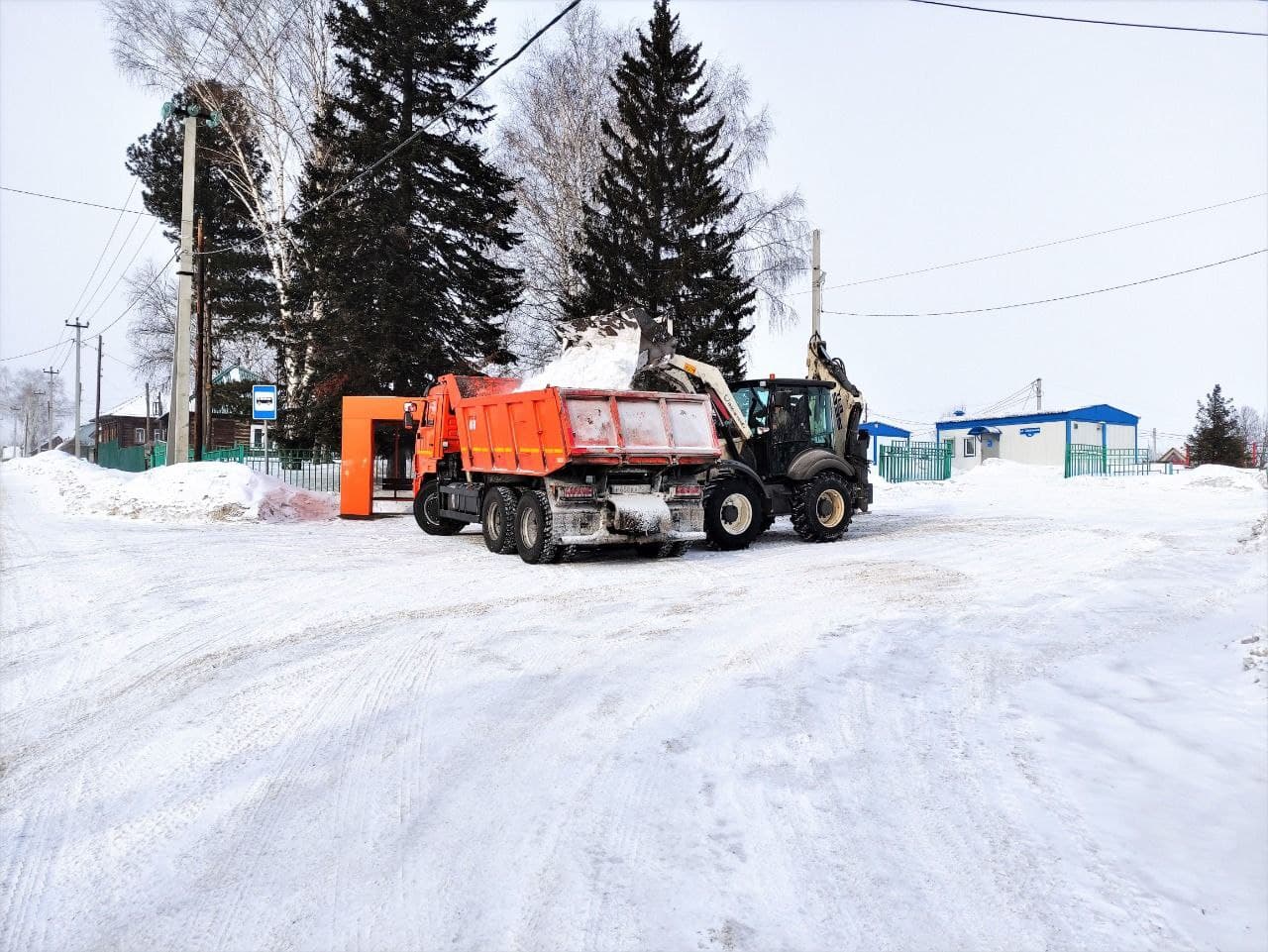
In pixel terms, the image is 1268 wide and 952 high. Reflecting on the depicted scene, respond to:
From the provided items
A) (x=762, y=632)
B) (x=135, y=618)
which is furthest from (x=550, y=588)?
(x=135, y=618)

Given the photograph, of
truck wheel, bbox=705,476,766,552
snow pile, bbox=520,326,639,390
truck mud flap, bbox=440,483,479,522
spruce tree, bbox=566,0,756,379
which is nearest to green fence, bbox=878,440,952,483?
spruce tree, bbox=566,0,756,379

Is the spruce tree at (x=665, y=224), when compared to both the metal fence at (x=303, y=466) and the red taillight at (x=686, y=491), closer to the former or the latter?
the metal fence at (x=303, y=466)

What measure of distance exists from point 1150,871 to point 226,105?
3064 cm

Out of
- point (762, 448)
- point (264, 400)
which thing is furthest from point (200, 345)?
point (762, 448)

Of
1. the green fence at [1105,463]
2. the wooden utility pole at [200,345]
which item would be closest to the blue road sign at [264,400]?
the wooden utility pole at [200,345]

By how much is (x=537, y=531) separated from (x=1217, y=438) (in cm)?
4067

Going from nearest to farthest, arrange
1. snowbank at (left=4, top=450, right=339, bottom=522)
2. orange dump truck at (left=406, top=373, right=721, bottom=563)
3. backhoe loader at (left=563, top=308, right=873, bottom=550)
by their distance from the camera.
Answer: orange dump truck at (left=406, top=373, right=721, bottom=563) → backhoe loader at (left=563, top=308, right=873, bottom=550) → snowbank at (left=4, top=450, right=339, bottom=522)

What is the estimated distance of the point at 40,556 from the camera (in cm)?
1030

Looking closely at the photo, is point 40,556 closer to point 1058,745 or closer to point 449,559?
point 449,559

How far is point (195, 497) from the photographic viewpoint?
15852 millimetres

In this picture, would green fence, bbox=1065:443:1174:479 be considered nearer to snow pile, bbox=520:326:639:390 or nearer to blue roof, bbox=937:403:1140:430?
blue roof, bbox=937:403:1140:430

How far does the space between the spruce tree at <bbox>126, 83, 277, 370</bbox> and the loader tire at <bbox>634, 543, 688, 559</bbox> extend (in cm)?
2103

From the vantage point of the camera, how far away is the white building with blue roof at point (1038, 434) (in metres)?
39.2

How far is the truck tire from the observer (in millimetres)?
12445
